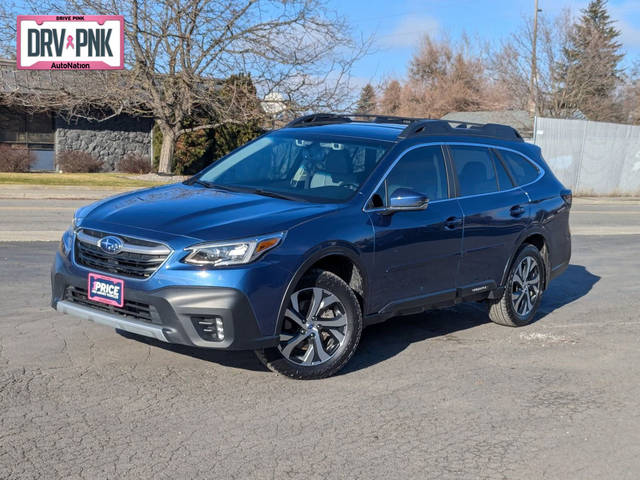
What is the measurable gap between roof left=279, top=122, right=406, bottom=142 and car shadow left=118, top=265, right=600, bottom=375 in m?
1.74

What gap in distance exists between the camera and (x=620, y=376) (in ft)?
20.1

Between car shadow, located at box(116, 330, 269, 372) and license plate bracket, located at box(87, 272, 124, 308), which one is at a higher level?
license plate bracket, located at box(87, 272, 124, 308)

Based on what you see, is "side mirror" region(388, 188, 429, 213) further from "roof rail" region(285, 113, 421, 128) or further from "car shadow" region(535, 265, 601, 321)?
"car shadow" region(535, 265, 601, 321)

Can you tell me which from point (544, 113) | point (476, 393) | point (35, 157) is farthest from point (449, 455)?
point (544, 113)

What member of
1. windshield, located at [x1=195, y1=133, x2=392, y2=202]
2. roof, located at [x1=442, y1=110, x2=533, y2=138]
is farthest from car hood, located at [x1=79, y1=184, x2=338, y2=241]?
roof, located at [x1=442, y1=110, x2=533, y2=138]

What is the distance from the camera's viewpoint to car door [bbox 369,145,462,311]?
603 centimetres

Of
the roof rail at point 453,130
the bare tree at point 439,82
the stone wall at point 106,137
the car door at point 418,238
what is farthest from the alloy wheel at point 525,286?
the bare tree at point 439,82

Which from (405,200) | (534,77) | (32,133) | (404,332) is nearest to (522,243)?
(404,332)

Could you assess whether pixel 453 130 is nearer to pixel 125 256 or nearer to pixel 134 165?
pixel 125 256

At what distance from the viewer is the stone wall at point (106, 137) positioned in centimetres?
3212

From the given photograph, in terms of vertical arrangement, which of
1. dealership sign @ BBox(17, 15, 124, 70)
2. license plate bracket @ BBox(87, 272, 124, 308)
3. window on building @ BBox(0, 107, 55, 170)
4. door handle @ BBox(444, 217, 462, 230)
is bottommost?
window on building @ BBox(0, 107, 55, 170)

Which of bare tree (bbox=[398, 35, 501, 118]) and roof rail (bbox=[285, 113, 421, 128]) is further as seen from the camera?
bare tree (bbox=[398, 35, 501, 118])

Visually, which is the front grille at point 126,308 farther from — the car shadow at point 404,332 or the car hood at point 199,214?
the car shadow at point 404,332

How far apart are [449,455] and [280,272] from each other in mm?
1609
